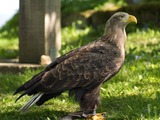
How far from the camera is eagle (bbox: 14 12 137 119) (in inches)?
250

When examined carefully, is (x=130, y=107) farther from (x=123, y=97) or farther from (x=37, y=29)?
(x=37, y=29)

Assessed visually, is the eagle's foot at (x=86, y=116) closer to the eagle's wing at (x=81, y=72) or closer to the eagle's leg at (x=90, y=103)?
the eagle's leg at (x=90, y=103)

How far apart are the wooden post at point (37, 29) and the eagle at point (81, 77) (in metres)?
4.21

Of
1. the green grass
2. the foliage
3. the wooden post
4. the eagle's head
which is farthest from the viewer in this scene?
the foliage

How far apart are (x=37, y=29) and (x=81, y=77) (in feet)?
14.8

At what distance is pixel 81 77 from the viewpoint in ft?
20.9

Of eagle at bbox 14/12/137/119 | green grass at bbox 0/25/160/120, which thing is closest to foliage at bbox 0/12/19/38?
green grass at bbox 0/25/160/120

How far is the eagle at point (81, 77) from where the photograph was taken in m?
6.35

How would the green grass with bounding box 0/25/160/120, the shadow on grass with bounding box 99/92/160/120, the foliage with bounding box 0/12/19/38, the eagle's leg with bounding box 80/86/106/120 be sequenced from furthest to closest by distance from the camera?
the foliage with bounding box 0/12/19/38, the green grass with bounding box 0/25/160/120, the eagle's leg with bounding box 80/86/106/120, the shadow on grass with bounding box 99/92/160/120

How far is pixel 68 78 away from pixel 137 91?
152cm

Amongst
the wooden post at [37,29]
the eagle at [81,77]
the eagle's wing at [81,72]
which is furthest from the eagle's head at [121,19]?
the wooden post at [37,29]

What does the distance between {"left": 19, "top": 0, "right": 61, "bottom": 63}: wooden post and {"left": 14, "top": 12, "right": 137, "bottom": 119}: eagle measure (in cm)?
421

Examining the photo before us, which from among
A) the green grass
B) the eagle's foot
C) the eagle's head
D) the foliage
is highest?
the foliage

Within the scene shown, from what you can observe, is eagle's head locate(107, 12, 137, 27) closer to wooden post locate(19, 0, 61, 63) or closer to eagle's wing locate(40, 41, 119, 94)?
eagle's wing locate(40, 41, 119, 94)
